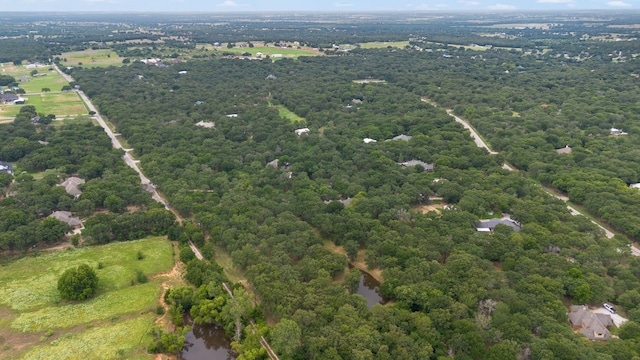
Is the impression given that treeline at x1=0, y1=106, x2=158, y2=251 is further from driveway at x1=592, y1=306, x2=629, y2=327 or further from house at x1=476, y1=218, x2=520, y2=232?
driveway at x1=592, y1=306, x2=629, y2=327

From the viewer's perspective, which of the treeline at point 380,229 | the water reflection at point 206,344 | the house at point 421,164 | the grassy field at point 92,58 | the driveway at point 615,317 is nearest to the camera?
the treeline at point 380,229

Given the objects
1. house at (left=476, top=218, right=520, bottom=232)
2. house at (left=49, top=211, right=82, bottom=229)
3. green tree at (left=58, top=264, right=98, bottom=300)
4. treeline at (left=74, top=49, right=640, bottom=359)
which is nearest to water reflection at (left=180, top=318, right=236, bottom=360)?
treeline at (left=74, top=49, right=640, bottom=359)

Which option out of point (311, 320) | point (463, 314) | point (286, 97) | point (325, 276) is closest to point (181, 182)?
point (325, 276)

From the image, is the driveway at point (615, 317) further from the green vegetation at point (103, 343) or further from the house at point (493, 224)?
the green vegetation at point (103, 343)

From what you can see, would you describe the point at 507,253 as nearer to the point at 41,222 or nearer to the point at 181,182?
the point at 181,182

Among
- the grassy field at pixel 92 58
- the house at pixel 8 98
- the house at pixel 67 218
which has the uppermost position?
the grassy field at pixel 92 58

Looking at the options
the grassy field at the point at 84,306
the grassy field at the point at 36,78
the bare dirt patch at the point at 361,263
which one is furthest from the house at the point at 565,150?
the grassy field at the point at 36,78
